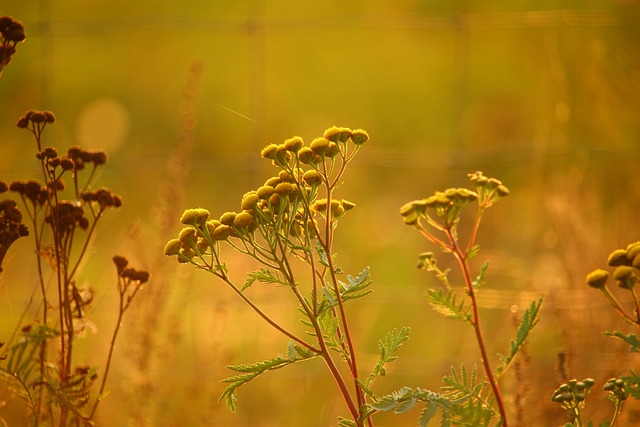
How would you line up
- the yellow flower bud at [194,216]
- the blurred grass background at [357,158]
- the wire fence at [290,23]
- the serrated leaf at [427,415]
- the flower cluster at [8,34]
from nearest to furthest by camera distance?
1. the serrated leaf at [427,415]
2. the yellow flower bud at [194,216]
3. the flower cluster at [8,34]
4. the blurred grass background at [357,158]
5. the wire fence at [290,23]

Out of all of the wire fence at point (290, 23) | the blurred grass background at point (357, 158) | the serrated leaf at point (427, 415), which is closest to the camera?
the serrated leaf at point (427, 415)

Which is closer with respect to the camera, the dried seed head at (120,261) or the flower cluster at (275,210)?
the flower cluster at (275,210)

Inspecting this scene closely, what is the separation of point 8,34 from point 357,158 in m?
1.96

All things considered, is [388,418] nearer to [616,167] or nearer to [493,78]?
[616,167]

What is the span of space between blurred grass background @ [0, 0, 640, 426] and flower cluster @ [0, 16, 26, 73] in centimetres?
35

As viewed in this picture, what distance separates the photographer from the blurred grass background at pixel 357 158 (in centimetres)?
230

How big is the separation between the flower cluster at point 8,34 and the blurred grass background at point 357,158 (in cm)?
35

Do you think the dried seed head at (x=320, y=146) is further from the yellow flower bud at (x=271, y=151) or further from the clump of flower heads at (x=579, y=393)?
the clump of flower heads at (x=579, y=393)

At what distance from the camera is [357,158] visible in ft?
9.66

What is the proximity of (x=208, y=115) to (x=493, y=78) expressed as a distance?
6.05ft

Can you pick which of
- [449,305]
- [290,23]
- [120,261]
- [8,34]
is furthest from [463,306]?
[290,23]

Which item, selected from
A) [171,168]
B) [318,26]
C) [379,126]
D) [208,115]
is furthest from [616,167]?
[171,168]

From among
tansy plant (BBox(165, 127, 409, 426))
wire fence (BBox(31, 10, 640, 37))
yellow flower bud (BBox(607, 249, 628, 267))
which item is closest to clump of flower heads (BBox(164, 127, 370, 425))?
tansy plant (BBox(165, 127, 409, 426))

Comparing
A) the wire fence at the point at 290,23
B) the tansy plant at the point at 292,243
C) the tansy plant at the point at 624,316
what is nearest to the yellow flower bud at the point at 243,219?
the tansy plant at the point at 292,243
